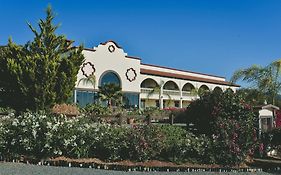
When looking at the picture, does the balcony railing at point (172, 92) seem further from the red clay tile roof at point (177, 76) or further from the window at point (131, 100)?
the window at point (131, 100)

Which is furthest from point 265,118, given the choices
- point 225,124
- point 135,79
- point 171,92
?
point 171,92

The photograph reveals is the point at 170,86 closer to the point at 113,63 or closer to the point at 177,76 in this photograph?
the point at 177,76

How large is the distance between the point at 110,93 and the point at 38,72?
22.3m

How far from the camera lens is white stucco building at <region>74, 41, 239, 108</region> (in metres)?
41.6

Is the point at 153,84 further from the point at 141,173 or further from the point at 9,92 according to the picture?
the point at 141,173

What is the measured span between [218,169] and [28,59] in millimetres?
10899

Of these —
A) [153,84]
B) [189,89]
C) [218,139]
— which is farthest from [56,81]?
[189,89]

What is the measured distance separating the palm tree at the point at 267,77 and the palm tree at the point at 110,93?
44.7 feet

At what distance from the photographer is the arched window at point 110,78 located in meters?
43.1

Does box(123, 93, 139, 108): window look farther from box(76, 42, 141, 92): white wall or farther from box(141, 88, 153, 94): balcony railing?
box(141, 88, 153, 94): balcony railing

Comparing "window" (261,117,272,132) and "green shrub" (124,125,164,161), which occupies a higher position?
"window" (261,117,272,132)

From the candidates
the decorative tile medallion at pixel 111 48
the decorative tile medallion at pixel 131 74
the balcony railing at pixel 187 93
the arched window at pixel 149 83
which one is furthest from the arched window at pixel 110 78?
the balcony railing at pixel 187 93

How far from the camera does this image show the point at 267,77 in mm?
32875

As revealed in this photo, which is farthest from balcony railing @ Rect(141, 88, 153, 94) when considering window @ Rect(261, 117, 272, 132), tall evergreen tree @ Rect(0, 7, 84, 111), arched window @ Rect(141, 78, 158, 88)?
window @ Rect(261, 117, 272, 132)
